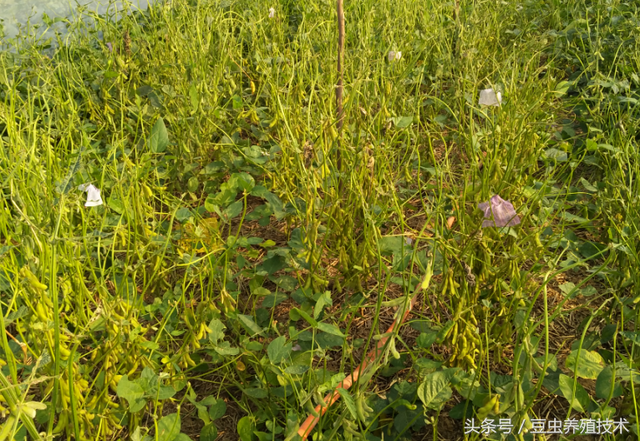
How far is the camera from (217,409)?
3.93ft

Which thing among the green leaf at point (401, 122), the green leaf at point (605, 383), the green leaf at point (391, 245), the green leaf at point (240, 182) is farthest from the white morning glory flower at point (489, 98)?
the green leaf at point (605, 383)

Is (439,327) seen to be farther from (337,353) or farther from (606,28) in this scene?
(606,28)

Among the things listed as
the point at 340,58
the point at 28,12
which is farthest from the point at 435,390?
the point at 28,12

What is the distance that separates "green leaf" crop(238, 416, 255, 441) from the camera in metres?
1.13

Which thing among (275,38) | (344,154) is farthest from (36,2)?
(344,154)

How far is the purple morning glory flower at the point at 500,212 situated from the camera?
129 centimetres

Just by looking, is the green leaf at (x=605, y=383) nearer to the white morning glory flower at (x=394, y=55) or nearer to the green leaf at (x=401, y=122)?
the green leaf at (x=401, y=122)

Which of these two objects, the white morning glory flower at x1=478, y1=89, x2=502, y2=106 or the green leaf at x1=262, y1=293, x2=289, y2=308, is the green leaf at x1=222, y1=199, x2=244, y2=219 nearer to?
the green leaf at x1=262, y1=293, x2=289, y2=308

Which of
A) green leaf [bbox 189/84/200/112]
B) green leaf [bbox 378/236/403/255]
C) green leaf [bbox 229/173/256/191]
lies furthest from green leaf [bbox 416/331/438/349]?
green leaf [bbox 189/84/200/112]

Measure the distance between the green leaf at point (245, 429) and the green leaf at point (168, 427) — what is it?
0.12 meters

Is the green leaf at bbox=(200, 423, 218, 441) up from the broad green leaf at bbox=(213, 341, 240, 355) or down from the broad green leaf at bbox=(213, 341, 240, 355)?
down

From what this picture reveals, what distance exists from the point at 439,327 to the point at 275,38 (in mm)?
1646

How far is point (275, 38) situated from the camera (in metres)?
2.46

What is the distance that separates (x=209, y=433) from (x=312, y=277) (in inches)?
16.9
